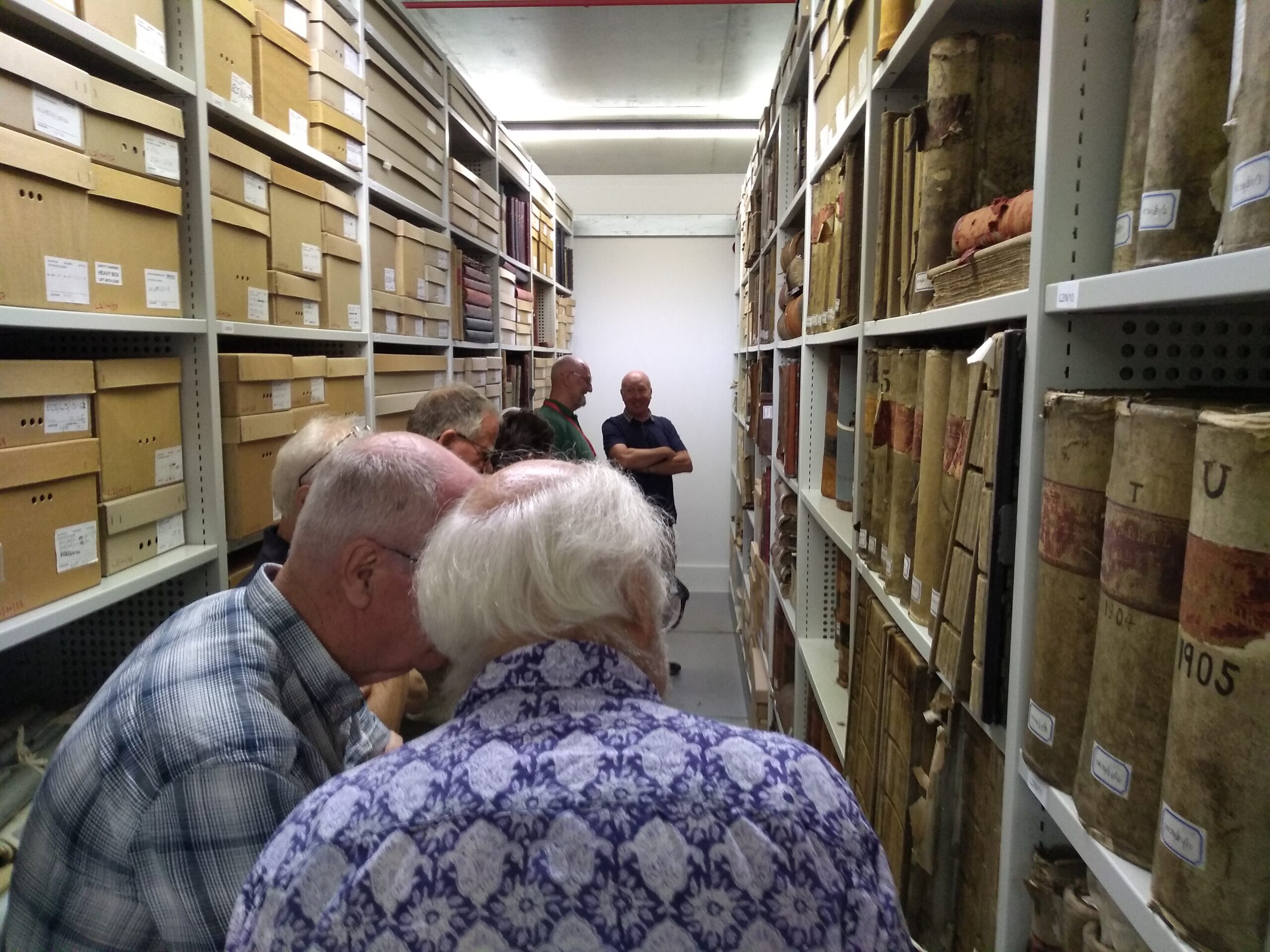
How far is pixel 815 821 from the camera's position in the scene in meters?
0.75

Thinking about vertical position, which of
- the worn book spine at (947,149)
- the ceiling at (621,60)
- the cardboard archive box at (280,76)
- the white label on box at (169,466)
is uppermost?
the ceiling at (621,60)

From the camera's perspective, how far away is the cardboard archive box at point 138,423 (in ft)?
4.93

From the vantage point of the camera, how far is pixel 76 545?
1.43 m

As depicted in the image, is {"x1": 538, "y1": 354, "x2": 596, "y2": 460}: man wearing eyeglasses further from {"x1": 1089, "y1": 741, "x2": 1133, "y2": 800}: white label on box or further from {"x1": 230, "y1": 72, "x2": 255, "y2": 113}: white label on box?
{"x1": 1089, "y1": 741, "x2": 1133, "y2": 800}: white label on box

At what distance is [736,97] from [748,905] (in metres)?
4.62

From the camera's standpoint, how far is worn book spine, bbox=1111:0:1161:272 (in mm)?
692

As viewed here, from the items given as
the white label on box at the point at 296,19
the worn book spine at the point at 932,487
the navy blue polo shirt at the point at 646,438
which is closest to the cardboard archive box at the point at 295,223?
the white label on box at the point at 296,19

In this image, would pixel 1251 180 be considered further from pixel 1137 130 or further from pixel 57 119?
pixel 57 119

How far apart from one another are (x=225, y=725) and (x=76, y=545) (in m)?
0.75

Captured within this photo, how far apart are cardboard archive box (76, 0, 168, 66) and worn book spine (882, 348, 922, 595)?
4.98 ft

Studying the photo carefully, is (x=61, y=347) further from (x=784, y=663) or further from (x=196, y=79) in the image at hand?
(x=784, y=663)

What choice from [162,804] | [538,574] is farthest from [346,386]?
[538,574]

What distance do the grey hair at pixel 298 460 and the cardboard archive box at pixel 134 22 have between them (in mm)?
769

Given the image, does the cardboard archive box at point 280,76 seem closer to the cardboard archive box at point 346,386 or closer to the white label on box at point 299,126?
the white label on box at point 299,126
